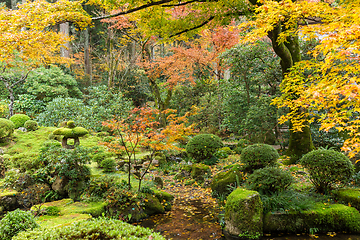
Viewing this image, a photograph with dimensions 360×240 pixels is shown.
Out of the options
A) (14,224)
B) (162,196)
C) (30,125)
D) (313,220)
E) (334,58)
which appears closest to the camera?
(334,58)

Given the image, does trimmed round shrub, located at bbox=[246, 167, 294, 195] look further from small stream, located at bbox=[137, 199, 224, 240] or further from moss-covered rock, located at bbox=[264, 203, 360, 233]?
small stream, located at bbox=[137, 199, 224, 240]

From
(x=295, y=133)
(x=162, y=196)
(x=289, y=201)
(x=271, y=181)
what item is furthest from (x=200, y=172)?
(x=295, y=133)

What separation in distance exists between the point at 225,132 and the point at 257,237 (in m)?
9.43

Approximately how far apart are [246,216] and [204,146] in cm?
427

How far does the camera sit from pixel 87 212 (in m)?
4.46

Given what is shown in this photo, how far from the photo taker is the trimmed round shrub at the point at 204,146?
808 cm

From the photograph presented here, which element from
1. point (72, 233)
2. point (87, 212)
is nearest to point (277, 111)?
point (87, 212)

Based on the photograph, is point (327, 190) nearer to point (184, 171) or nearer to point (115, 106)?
point (184, 171)

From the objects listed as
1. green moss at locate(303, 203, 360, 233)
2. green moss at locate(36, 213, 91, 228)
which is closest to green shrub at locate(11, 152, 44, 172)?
green moss at locate(36, 213, 91, 228)

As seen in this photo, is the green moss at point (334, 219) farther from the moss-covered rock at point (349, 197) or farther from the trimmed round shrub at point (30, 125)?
the trimmed round shrub at point (30, 125)

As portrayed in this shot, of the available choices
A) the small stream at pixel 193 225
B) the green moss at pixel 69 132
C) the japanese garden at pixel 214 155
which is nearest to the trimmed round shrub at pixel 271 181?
the japanese garden at pixel 214 155

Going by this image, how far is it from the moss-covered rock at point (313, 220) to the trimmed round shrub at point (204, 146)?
4.17 meters

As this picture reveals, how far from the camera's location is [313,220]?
13.1 feet

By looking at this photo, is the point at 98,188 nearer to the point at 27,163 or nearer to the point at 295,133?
the point at 27,163
